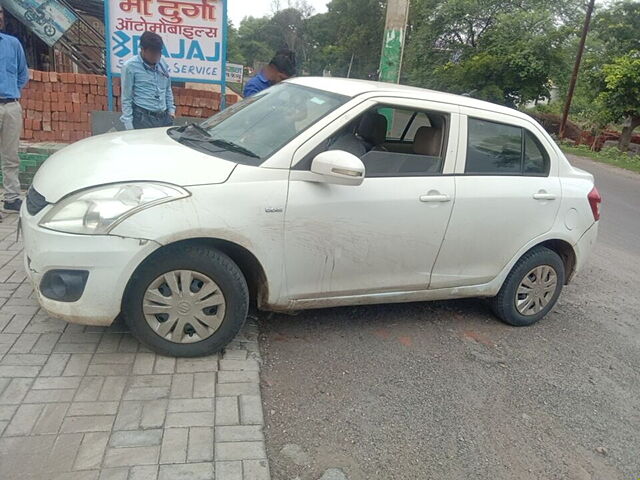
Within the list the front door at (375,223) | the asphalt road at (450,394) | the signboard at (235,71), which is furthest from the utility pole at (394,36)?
the signboard at (235,71)

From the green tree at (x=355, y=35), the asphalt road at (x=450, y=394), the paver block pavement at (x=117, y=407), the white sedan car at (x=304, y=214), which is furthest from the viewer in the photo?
the green tree at (x=355, y=35)

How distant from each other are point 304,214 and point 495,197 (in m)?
1.48

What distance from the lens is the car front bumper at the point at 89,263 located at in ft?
9.07

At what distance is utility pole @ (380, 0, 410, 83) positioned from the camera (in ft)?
24.7

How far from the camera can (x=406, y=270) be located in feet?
12.0

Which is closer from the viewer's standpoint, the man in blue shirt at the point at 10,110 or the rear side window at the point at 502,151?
the rear side window at the point at 502,151

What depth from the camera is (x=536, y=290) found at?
4.25m

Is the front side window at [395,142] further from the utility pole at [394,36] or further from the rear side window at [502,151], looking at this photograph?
the utility pole at [394,36]

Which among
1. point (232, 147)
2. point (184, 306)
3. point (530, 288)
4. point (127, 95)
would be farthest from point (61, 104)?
point (530, 288)

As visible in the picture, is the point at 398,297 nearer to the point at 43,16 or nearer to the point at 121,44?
the point at 121,44

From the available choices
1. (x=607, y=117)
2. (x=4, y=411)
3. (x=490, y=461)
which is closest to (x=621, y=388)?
(x=490, y=461)

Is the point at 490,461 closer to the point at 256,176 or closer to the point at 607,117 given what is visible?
the point at 256,176

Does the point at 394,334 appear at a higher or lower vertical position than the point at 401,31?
lower

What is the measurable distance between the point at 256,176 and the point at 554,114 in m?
31.9
